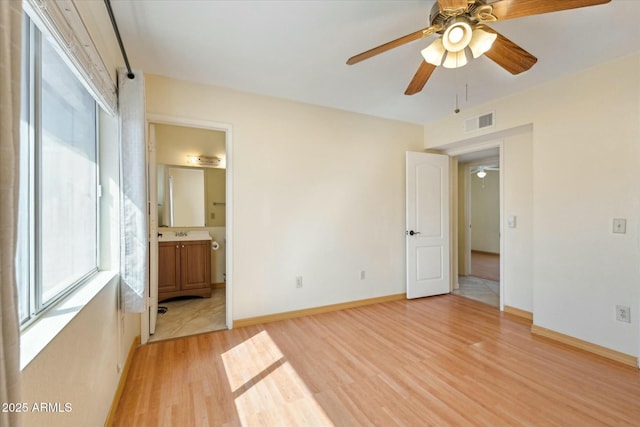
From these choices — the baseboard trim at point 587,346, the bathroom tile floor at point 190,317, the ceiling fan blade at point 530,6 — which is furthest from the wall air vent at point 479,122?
the bathroom tile floor at point 190,317

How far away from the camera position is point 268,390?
1.91 meters

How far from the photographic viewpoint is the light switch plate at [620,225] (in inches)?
90.4

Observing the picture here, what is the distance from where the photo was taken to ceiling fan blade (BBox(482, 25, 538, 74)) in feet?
5.23

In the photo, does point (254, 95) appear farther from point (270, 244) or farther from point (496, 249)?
point (496, 249)

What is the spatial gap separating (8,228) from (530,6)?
2062 millimetres

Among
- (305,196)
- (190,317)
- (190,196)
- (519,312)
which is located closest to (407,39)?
(305,196)

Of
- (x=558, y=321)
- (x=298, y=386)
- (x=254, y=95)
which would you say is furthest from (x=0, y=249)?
(x=558, y=321)

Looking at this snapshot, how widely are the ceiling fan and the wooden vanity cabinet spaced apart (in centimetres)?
325

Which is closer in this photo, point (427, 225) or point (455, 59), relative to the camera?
point (455, 59)

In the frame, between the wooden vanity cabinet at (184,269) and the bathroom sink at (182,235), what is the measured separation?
0.21 feet

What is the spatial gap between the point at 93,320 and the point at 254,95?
97.8 inches

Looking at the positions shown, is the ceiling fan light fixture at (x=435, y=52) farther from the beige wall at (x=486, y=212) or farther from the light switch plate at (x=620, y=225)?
the beige wall at (x=486, y=212)

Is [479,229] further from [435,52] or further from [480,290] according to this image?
[435,52]

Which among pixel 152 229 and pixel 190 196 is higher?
pixel 190 196
